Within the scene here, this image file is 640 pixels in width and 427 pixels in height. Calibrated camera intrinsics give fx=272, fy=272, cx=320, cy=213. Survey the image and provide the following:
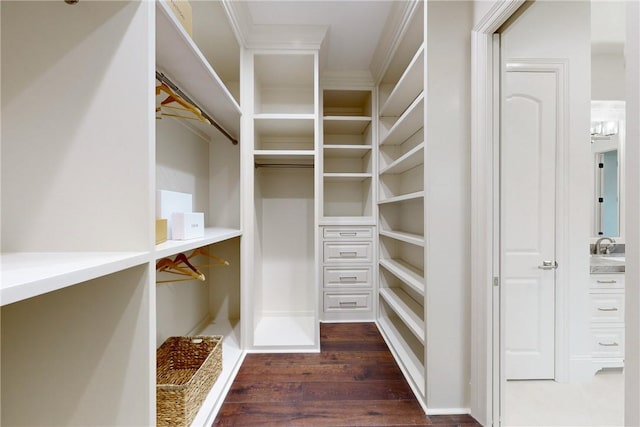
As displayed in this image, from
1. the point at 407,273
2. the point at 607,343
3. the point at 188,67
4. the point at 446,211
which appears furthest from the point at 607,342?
the point at 188,67

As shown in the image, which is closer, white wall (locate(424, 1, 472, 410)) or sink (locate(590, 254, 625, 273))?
white wall (locate(424, 1, 472, 410))

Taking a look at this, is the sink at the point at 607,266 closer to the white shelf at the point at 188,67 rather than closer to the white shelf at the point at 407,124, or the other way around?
the white shelf at the point at 407,124

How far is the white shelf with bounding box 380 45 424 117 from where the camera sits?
5.74ft

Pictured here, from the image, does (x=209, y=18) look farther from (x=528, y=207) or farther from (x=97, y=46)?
(x=528, y=207)

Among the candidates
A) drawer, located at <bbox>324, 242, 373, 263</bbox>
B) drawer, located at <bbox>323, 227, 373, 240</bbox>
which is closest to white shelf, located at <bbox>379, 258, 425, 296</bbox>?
drawer, located at <bbox>324, 242, 373, 263</bbox>

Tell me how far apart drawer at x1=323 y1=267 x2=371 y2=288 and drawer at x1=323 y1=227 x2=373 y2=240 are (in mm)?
317

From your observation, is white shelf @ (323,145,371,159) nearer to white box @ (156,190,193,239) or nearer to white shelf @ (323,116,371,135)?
white shelf @ (323,116,371,135)

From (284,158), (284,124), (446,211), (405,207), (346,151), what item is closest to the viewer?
(446,211)

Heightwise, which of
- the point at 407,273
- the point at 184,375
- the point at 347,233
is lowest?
the point at 184,375

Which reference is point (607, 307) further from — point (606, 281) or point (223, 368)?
point (223, 368)

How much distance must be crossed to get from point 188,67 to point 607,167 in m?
2.99

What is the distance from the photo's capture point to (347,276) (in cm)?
278

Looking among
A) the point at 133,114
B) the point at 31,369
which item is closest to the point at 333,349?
the point at 31,369

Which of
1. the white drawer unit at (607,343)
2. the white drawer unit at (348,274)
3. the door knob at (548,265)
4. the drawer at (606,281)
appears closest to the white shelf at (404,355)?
the white drawer unit at (348,274)
